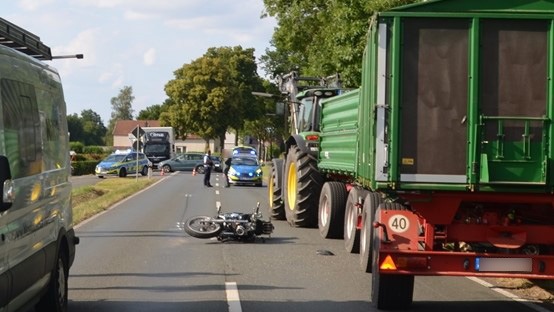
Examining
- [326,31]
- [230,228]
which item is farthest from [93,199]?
[230,228]

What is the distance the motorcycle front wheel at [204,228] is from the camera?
50.2ft

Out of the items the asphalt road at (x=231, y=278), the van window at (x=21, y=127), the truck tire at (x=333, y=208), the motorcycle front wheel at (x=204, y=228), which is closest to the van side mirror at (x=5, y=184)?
the van window at (x=21, y=127)

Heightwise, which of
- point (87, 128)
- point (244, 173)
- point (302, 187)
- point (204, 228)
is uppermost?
Answer: point (87, 128)

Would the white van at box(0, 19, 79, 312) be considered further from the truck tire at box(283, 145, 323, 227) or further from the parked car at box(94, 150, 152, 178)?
the parked car at box(94, 150, 152, 178)

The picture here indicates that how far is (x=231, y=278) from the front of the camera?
11.3 meters

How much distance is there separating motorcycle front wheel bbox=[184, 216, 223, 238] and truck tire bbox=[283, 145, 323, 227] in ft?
8.67

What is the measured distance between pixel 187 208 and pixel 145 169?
3297 cm

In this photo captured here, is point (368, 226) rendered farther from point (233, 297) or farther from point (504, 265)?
point (504, 265)

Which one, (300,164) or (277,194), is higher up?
(300,164)

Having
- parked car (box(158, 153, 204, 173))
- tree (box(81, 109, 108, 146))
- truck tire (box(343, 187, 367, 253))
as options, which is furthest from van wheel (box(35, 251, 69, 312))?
tree (box(81, 109, 108, 146))

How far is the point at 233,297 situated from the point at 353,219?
13.3ft

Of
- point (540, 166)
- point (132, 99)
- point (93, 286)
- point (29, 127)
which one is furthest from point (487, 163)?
point (132, 99)

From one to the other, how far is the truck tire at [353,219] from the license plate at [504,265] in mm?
3738

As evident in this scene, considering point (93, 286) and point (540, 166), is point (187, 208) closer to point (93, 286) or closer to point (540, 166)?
point (93, 286)
